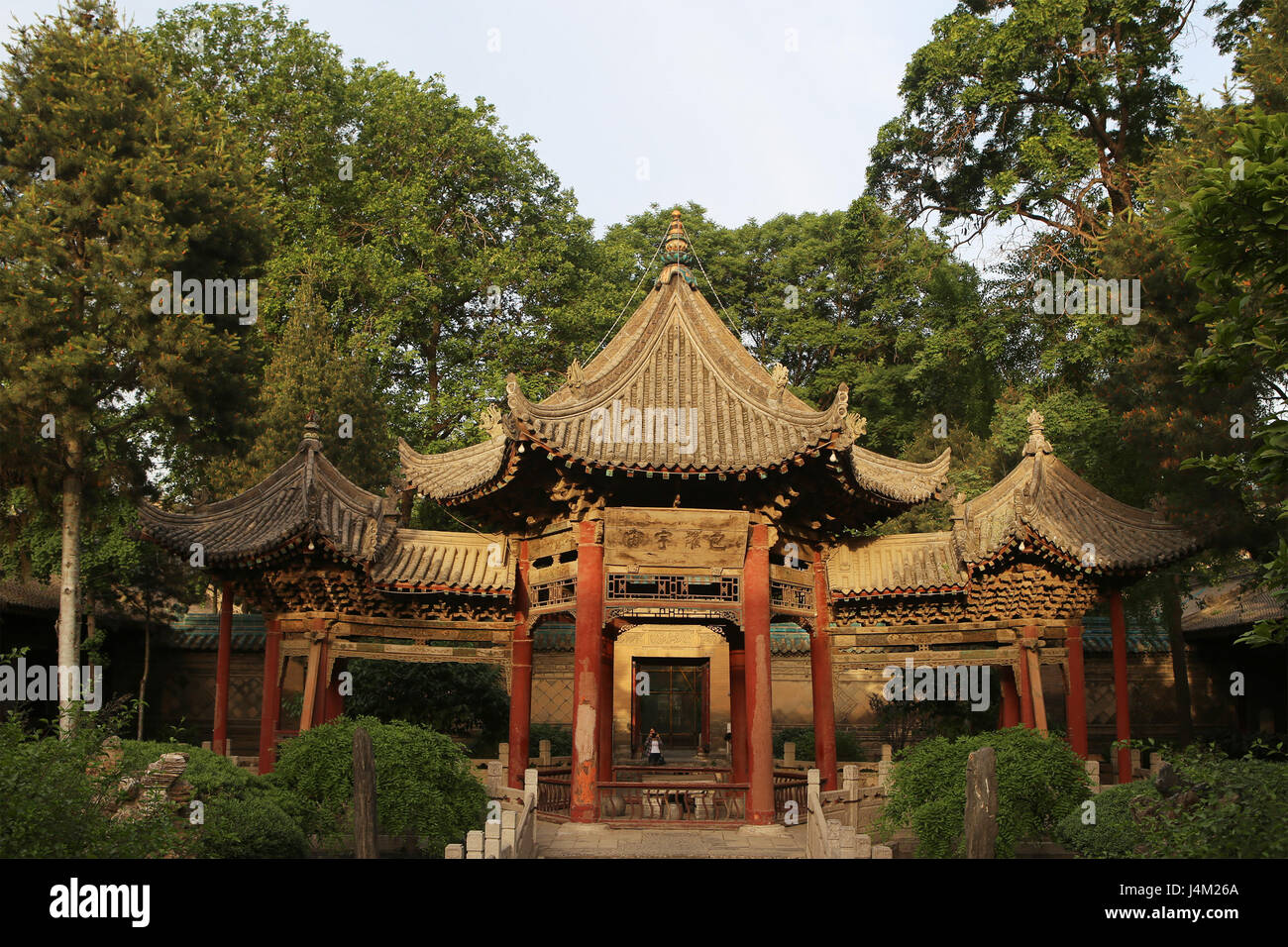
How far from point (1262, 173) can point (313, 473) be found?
550 inches

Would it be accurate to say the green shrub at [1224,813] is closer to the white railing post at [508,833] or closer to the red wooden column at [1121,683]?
the white railing post at [508,833]

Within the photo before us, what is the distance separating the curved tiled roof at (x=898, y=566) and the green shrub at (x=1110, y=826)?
13.1ft

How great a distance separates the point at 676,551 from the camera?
14.6 m

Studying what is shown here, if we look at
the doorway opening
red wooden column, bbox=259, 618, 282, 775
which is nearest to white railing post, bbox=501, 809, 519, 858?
red wooden column, bbox=259, 618, 282, 775

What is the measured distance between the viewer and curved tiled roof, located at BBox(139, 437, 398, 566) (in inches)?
618

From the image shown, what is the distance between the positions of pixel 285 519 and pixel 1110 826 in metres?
12.4

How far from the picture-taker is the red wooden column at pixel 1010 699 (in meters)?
17.0

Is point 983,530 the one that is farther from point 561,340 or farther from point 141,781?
point 561,340

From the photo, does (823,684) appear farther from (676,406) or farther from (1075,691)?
(676,406)

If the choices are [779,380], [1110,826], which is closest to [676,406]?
[779,380]

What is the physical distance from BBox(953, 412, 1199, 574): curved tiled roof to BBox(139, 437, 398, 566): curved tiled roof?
9411mm

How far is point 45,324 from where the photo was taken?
18.5 meters

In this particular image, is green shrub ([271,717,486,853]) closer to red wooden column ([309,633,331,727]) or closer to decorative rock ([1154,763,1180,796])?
red wooden column ([309,633,331,727])

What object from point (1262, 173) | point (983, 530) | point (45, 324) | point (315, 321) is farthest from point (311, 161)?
point (1262, 173)
